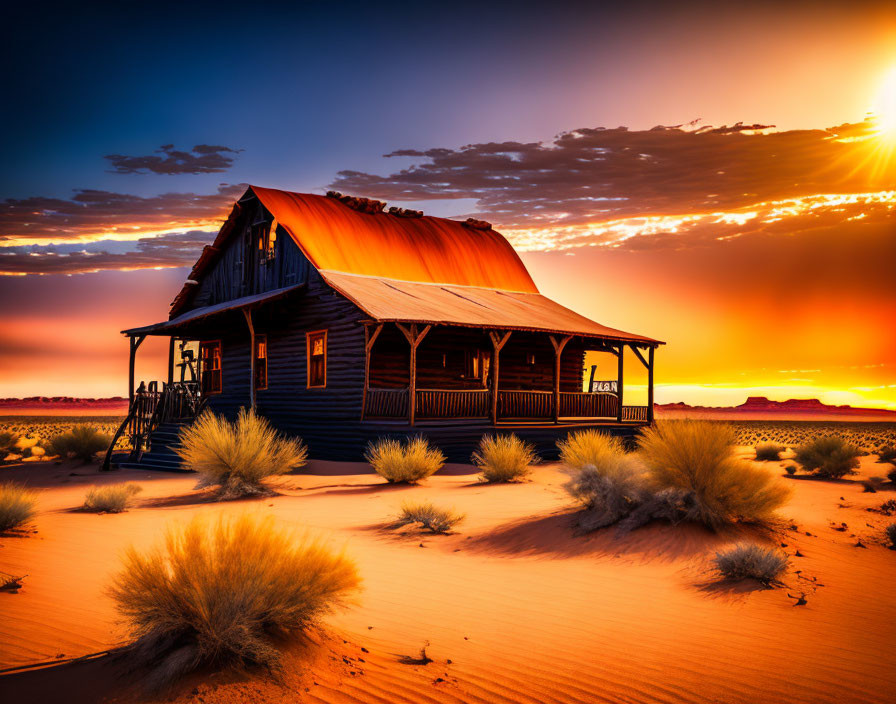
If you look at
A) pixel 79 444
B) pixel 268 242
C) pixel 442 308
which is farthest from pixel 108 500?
pixel 268 242

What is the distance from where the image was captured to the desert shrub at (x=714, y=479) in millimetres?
8570

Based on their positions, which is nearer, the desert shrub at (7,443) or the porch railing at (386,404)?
the porch railing at (386,404)

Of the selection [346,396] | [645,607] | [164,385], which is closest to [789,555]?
[645,607]

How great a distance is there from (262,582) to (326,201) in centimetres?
2090

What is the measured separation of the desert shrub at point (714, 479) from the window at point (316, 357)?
1252 centimetres

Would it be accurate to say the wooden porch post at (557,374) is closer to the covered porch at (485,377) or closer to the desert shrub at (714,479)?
the covered porch at (485,377)

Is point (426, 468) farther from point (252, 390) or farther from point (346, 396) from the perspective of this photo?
point (252, 390)

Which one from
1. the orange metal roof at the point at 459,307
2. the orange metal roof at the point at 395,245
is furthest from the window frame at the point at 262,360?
the orange metal roof at the point at 459,307

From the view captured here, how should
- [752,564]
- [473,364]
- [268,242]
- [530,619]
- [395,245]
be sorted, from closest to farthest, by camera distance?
[530,619]
[752,564]
[473,364]
[268,242]
[395,245]

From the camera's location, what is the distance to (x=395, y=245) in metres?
24.1

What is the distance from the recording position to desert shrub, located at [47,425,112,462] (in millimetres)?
22016

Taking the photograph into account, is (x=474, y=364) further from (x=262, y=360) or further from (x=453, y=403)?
(x=262, y=360)

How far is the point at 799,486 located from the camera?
48.2 feet

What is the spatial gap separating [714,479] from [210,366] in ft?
66.8
